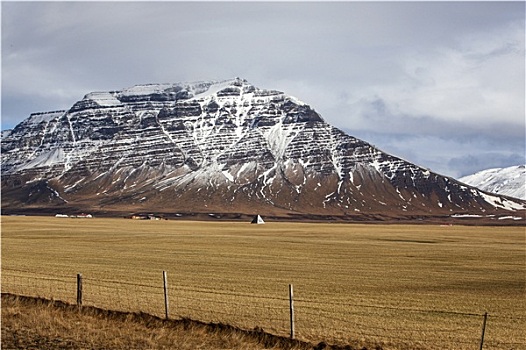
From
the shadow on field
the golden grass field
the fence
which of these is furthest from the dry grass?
the golden grass field

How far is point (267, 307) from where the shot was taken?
26609 mm

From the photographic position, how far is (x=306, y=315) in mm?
→ 25188

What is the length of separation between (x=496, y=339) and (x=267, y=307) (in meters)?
9.04

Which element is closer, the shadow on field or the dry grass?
the dry grass

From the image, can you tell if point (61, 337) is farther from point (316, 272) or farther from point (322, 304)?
point (316, 272)

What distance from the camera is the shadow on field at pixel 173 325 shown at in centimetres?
1884

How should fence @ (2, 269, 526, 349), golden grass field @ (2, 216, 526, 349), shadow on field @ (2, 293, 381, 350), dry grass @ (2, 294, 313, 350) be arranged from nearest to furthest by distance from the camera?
dry grass @ (2, 294, 313, 350) → shadow on field @ (2, 293, 381, 350) → fence @ (2, 269, 526, 349) → golden grass field @ (2, 216, 526, 349)

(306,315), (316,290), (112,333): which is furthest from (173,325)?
(316,290)

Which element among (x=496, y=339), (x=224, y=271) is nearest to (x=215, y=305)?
(x=496, y=339)

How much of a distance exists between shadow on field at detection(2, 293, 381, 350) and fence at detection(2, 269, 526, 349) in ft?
2.28

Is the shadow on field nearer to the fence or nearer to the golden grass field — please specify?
the fence

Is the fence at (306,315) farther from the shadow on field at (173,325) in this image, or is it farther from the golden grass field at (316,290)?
the shadow on field at (173,325)

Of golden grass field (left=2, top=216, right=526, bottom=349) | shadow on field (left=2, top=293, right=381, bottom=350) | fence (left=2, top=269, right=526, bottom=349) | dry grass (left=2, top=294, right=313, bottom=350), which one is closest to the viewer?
dry grass (left=2, top=294, right=313, bottom=350)

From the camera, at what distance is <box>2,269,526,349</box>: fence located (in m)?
21.5
